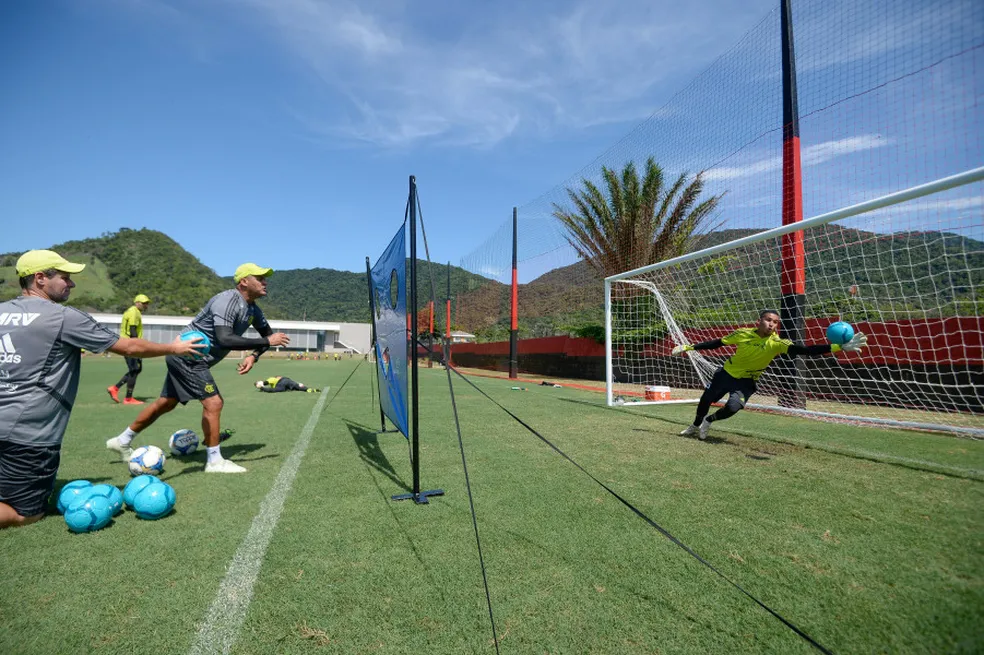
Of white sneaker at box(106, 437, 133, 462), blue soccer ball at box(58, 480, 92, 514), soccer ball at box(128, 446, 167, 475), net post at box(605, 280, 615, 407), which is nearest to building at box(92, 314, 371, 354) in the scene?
net post at box(605, 280, 615, 407)

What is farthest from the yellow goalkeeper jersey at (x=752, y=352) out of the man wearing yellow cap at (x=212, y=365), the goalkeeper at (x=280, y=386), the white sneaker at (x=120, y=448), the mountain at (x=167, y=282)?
the mountain at (x=167, y=282)

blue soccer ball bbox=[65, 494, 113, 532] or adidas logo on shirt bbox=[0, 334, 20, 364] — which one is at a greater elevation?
adidas logo on shirt bbox=[0, 334, 20, 364]

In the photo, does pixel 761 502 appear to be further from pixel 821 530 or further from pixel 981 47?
pixel 981 47

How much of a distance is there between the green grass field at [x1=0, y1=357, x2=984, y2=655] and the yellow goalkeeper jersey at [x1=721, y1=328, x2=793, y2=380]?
4.11ft

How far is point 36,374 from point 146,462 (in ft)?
5.03

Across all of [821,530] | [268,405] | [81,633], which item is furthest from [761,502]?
[268,405]

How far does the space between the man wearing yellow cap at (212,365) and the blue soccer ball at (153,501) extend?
1189 mm

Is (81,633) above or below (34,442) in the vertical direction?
below

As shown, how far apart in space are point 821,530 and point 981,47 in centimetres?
317

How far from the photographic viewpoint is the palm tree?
1569cm

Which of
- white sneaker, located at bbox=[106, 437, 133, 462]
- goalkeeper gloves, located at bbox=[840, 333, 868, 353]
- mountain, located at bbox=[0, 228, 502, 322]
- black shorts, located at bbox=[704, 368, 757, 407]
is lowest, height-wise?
white sneaker, located at bbox=[106, 437, 133, 462]

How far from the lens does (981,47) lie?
304cm

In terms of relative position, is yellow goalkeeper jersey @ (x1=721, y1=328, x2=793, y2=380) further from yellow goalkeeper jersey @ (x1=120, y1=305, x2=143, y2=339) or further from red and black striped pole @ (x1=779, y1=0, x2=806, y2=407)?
yellow goalkeeper jersey @ (x1=120, y1=305, x2=143, y2=339)

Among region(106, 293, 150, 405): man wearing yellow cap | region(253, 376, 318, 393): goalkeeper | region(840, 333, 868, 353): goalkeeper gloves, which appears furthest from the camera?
region(253, 376, 318, 393): goalkeeper
